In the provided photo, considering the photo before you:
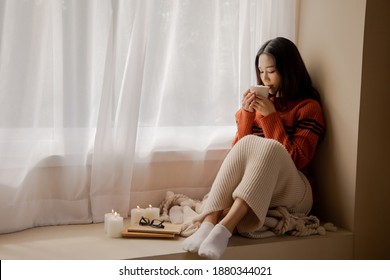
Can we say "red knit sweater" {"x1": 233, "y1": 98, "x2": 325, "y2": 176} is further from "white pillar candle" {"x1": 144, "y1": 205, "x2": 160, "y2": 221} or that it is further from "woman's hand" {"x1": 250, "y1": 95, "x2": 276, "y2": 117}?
"white pillar candle" {"x1": 144, "y1": 205, "x2": 160, "y2": 221}

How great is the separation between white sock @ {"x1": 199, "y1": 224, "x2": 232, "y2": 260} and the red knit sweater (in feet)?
1.79

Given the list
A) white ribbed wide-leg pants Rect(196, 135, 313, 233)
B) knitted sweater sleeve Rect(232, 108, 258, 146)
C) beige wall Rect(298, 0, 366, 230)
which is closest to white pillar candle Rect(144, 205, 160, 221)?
white ribbed wide-leg pants Rect(196, 135, 313, 233)

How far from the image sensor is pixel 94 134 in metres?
2.15

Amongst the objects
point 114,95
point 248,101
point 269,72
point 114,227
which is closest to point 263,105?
point 248,101

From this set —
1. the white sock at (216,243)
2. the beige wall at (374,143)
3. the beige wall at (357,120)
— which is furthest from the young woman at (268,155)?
the beige wall at (374,143)

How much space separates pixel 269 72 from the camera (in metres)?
2.23

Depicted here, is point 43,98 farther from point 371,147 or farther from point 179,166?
point 371,147

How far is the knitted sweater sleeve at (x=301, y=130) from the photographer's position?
2.12 m

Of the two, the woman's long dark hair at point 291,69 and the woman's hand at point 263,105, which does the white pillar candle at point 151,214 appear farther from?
the woman's long dark hair at point 291,69

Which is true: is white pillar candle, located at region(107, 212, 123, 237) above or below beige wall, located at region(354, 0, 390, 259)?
below

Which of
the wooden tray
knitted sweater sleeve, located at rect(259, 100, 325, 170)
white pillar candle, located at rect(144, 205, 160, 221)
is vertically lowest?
the wooden tray

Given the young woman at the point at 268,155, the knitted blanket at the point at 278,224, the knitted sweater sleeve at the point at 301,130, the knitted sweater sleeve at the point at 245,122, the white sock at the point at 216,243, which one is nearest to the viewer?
the white sock at the point at 216,243

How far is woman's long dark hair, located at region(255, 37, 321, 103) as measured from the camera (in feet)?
7.17

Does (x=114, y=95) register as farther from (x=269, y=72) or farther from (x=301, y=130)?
(x=301, y=130)
